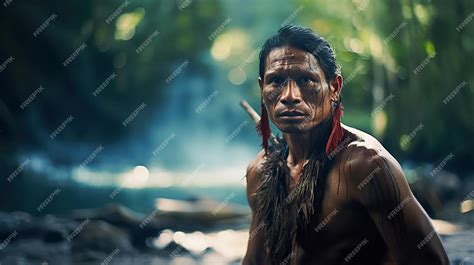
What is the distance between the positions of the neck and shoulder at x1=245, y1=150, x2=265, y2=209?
131 mm

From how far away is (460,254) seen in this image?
3.50 m

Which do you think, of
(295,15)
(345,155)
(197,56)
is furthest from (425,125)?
(345,155)

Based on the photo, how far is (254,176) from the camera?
2064 millimetres

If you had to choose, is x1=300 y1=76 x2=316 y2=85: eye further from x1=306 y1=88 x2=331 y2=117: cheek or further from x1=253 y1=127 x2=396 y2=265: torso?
x1=253 y1=127 x2=396 y2=265: torso

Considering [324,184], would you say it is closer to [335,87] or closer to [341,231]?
[341,231]

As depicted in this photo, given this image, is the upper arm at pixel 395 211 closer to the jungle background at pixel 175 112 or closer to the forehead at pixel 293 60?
the forehead at pixel 293 60

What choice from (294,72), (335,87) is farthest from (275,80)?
(335,87)

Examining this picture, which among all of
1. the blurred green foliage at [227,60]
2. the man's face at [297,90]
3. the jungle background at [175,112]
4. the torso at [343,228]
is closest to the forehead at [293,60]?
the man's face at [297,90]

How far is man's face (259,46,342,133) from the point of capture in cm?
178

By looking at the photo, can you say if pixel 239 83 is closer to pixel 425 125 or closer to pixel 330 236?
pixel 425 125

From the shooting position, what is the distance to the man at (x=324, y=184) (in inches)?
64.9

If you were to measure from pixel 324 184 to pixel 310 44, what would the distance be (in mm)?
452

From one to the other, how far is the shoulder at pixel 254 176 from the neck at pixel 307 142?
0.43 ft

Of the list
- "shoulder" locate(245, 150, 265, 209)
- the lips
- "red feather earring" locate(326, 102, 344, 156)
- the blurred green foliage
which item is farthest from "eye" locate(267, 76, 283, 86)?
the blurred green foliage
